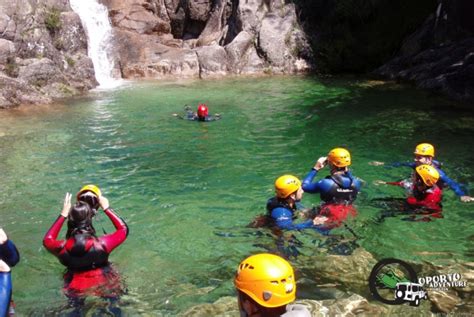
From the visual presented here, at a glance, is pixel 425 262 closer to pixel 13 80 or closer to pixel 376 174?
pixel 376 174

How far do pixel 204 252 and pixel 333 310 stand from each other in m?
2.52

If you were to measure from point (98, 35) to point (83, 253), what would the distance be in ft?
81.8

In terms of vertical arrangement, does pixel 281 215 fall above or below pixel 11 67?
below

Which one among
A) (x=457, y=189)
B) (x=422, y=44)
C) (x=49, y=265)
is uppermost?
(x=422, y=44)

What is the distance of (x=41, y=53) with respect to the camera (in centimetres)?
2272

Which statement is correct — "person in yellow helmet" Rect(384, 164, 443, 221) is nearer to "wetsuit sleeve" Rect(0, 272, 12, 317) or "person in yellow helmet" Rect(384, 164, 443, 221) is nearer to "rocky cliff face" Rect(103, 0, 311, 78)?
"wetsuit sleeve" Rect(0, 272, 12, 317)

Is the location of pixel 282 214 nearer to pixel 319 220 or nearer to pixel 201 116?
pixel 319 220

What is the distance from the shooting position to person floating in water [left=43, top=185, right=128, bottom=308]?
205 inches

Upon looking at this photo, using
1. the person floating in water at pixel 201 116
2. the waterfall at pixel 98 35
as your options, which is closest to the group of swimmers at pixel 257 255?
the person floating in water at pixel 201 116

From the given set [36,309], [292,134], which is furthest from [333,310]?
[292,134]

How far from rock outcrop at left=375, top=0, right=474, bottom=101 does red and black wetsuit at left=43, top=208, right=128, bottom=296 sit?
52.3 ft

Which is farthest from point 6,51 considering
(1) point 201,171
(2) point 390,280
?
(2) point 390,280

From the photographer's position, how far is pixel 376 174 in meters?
10.4

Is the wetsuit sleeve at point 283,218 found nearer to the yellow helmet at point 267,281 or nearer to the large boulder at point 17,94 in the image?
the yellow helmet at point 267,281
